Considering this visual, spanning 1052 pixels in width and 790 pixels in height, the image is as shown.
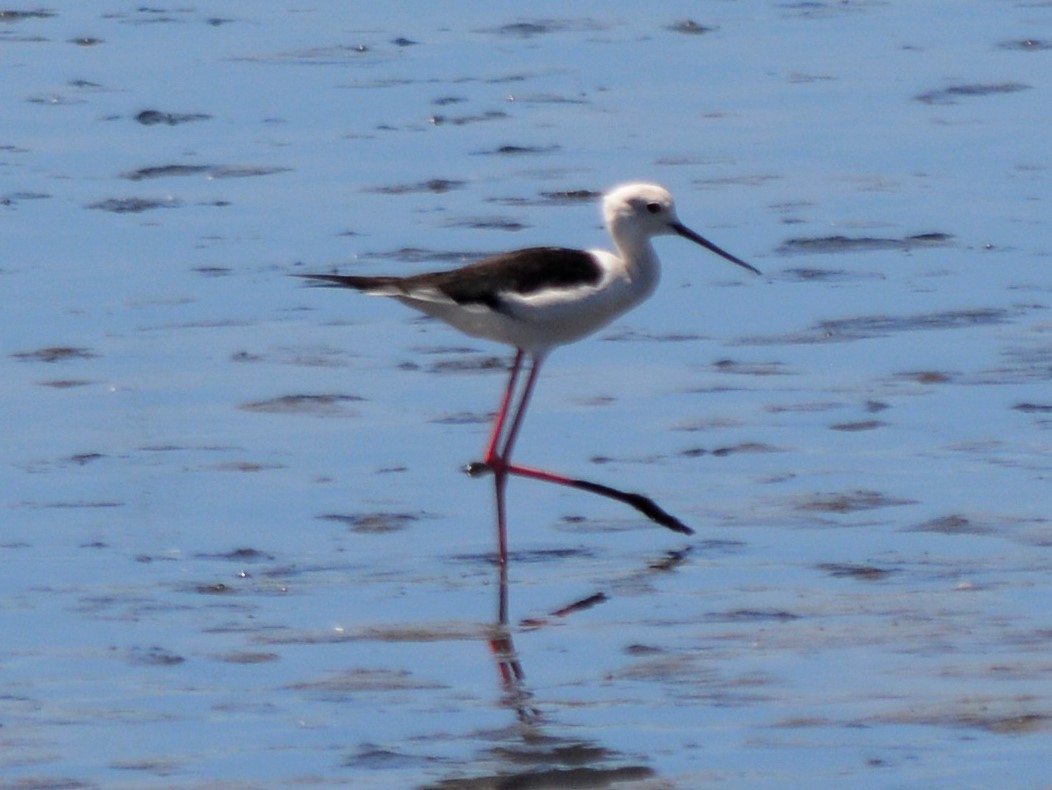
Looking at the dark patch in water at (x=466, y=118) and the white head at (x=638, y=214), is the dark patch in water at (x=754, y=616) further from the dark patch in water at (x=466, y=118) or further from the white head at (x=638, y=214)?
the dark patch in water at (x=466, y=118)

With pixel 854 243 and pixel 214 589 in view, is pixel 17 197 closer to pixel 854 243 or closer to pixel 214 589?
pixel 854 243

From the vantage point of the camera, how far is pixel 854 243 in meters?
10.2

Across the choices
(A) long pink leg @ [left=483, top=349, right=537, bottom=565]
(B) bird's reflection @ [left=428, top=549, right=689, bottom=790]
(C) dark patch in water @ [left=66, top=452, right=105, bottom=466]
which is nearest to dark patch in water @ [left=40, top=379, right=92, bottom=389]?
(C) dark patch in water @ [left=66, top=452, right=105, bottom=466]

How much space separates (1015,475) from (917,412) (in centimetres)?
75

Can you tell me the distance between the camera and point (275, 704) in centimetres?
553

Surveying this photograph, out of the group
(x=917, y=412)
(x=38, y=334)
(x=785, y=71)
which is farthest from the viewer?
(x=785, y=71)

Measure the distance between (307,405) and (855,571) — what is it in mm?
2279

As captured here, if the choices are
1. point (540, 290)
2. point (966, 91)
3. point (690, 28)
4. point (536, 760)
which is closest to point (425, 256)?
point (540, 290)

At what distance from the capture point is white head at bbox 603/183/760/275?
757cm

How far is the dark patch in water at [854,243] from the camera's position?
33.1 feet

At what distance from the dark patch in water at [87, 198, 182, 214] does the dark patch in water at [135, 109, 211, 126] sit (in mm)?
1581

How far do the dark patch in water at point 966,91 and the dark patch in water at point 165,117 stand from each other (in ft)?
11.7

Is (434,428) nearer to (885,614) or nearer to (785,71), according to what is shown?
(885,614)

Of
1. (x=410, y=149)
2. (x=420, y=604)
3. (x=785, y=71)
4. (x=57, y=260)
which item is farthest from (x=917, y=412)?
(x=785, y=71)
